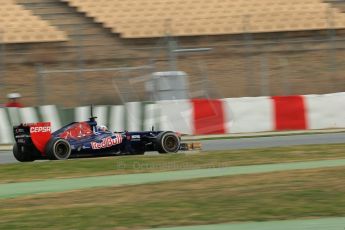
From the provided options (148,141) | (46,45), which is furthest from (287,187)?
(46,45)

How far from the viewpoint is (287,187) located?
903 centimetres

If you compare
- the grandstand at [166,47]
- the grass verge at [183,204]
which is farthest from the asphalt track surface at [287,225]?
the grandstand at [166,47]

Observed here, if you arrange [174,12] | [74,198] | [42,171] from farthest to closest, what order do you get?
[174,12] → [42,171] → [74,198]

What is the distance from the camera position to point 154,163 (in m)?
12.6

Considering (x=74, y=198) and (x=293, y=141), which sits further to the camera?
(x=293, y=141)

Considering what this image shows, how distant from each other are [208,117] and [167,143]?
5.67 m

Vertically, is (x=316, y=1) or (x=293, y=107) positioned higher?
(x=316, y=1)

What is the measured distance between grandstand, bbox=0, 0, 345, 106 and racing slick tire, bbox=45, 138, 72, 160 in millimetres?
7159

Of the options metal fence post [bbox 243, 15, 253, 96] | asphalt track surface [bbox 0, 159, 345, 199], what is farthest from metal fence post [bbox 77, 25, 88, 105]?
asphalt track surface [bbox 0, 159, 345, 199]

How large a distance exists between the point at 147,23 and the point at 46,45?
334 cm

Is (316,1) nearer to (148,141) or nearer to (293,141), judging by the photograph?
(293,141)

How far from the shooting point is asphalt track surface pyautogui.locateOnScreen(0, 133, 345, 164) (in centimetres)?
1577

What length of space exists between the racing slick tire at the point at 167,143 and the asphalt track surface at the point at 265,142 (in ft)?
4.28

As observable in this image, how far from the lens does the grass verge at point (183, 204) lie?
7348 mm
